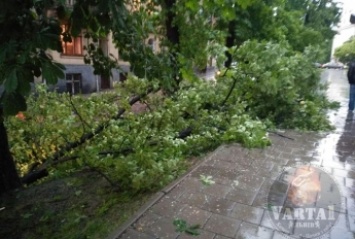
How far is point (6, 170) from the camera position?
4.63 meters

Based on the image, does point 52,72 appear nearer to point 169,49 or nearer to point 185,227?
point 185,227

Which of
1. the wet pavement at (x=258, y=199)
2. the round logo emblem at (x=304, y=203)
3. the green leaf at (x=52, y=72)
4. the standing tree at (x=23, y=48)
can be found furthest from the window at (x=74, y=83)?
the green leaf at (x=52, y=72)

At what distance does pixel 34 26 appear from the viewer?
2.08 meters

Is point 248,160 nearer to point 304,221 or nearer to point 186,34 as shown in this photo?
point 304,221

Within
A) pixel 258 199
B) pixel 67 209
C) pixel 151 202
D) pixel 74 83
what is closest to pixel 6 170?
pixel 67 209

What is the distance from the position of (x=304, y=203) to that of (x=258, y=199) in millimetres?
573

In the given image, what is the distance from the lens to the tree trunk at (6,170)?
14.5 ft

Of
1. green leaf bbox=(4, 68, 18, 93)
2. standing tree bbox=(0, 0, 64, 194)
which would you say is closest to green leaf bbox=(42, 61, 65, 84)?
standing tree bbox=(0, 0, 64, 194)

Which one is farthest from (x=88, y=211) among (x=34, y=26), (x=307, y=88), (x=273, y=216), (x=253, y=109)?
(x=307, y=88)

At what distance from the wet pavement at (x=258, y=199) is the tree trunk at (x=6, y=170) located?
232 centimetres

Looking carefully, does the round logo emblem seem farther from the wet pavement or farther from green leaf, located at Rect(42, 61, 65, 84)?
green leaf, located at Rect(42, 61, 65, 84)

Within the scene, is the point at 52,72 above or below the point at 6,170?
above

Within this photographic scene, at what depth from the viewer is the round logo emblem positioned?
11.2 ft

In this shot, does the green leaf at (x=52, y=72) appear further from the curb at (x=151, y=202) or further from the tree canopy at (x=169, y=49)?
the curb at (x=151, y=202)
